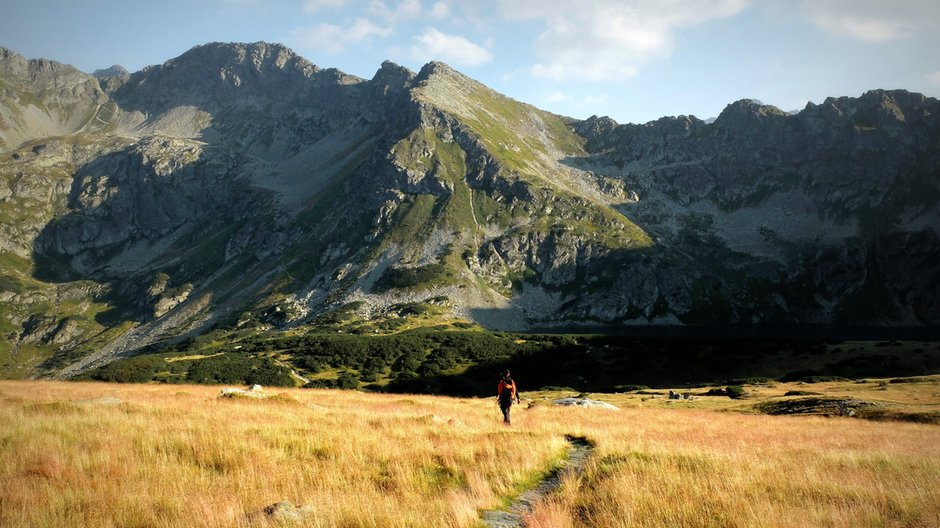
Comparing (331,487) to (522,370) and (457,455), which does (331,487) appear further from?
(522,370)

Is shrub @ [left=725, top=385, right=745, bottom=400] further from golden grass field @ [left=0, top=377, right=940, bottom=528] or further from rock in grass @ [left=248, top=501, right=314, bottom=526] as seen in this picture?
rock in grass @ [left=248, top=501, right=314, bottom=526]

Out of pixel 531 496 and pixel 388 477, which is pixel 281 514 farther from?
pixel 531 496

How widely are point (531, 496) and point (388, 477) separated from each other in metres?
3.13

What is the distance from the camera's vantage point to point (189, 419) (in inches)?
608

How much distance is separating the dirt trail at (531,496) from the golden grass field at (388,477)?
306 millimetres

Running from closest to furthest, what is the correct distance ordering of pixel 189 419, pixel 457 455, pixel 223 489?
pixel 223 489 < pixel 457 455 < pixel 189 419

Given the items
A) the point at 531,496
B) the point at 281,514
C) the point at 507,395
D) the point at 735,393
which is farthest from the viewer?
the point at 735,393

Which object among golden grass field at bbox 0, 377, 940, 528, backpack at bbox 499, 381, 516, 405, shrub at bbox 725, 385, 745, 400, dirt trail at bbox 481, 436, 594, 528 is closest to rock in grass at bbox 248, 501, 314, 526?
golden grass field at bbox 0, 377, 940, 528

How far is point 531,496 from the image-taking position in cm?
1055

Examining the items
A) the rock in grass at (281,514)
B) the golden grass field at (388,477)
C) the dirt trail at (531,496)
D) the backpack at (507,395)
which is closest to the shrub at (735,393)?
the golden grass field at (388,477)

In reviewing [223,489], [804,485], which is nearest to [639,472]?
[804,485]

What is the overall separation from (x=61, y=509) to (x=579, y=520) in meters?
8.12

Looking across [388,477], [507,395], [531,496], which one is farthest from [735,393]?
[388,477]

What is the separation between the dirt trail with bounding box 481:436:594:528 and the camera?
8648 mm
